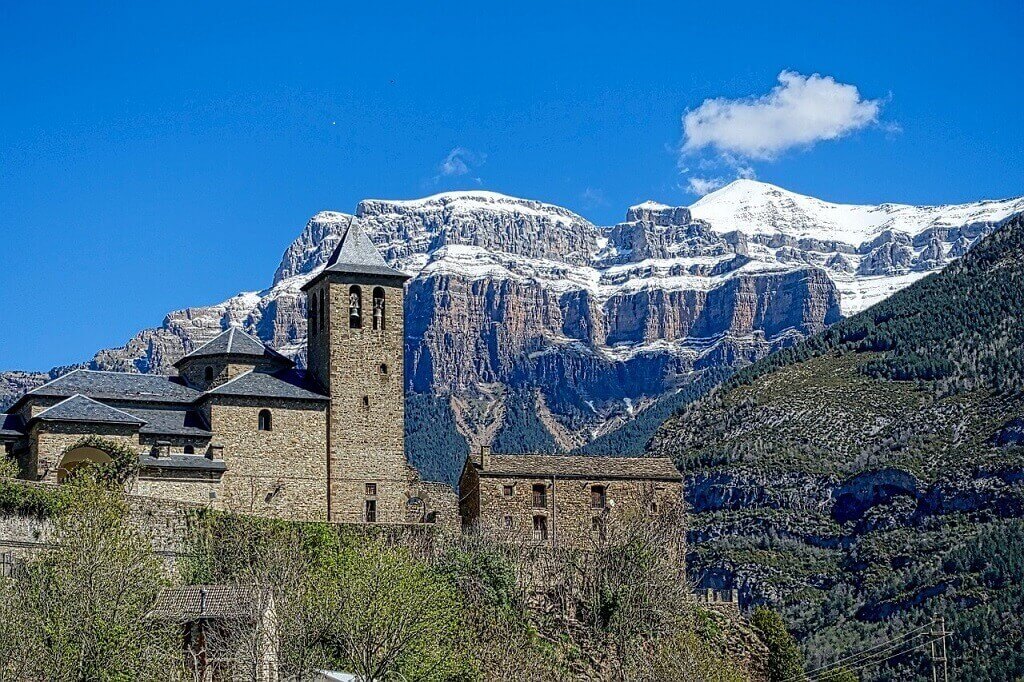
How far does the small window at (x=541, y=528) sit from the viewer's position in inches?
3164

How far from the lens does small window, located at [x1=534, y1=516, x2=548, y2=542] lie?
8038cm

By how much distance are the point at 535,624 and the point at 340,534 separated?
942cm

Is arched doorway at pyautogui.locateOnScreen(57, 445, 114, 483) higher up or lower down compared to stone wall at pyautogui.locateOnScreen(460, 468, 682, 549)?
higher up

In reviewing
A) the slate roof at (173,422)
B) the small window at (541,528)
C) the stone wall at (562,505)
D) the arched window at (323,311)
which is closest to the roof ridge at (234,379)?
the slate roof at (173,422)

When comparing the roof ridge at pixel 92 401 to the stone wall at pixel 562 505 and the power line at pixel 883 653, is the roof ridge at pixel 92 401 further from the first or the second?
the power line at pixel 883 653

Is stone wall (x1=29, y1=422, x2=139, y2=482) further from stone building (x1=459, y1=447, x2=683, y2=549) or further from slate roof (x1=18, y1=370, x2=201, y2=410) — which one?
stone building (x1=459, y1=447, x2=683, y2=549)

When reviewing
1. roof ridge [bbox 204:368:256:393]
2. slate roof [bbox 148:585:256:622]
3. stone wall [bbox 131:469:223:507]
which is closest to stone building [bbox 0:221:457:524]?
stone wall [bbox 131:469:223:507]

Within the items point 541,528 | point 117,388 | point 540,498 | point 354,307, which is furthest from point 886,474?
point 117,388

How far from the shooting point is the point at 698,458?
166 m

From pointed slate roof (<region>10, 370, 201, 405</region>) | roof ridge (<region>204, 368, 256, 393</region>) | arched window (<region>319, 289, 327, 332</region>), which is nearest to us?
pointed slate roof (<region>10, 370, 201, 405</region>)

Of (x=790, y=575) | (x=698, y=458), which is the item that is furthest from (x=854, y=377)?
(x=790, y=575)

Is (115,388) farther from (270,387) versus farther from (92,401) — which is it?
(270,387)

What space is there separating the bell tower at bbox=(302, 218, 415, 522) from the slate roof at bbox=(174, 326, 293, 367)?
2004mm

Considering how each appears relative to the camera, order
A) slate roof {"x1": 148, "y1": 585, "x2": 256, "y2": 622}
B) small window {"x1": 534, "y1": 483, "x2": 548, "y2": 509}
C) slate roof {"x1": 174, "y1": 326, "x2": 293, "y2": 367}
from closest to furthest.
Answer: slate roof {"x1": 148, "y1": 585, "x2": 256, "y2": 622}
slate roof {"x1": 174, "y1": 326, "x2": 293, "y2": 367}
small window {"x1": 534, "y1": 483, "x2": 548, "y2": 509}
